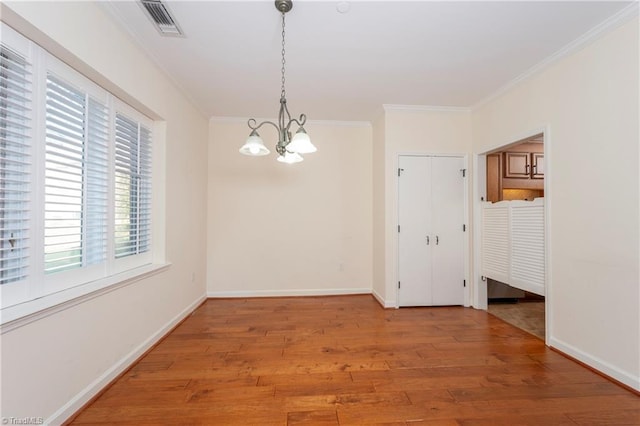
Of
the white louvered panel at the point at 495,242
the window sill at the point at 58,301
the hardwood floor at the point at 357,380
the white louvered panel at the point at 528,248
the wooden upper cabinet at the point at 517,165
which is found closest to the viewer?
the window sill at the point at 58,301

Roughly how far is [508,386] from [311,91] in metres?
3.40

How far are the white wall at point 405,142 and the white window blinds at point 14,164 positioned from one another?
338 cm

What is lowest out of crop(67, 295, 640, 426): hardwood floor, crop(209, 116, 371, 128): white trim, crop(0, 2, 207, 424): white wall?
crop(67, 295, 640, 426): hardwood floor

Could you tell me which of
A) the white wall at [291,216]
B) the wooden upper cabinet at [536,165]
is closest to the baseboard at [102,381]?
the white wall at [291,216]

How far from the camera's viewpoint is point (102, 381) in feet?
6.04

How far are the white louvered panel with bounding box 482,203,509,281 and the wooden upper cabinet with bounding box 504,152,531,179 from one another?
805mm

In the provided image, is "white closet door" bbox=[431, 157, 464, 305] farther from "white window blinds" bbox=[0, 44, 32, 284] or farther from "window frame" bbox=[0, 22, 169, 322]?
"white window blinds" bbox=[0, 44, 32, 284]

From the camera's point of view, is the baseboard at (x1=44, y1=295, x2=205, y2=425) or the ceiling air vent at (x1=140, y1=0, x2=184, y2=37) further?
the ceiling air vent at (x1=140, y1=0, x2=184, y2=37)

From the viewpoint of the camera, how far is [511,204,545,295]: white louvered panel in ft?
8.69

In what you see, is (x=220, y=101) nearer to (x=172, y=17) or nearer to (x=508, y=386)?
(x=172, y=17)

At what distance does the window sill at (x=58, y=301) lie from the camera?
1271 millimetres

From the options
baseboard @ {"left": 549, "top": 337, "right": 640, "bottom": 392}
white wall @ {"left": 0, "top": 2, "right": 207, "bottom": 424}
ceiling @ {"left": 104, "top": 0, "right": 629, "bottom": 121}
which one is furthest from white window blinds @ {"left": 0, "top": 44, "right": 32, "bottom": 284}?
baseboard @ {"left": 549, "top": 337, "right": 640, "bottom": 392}

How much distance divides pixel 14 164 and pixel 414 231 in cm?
377

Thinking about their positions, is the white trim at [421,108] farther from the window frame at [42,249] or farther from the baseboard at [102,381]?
the baseboard at [102,381]
